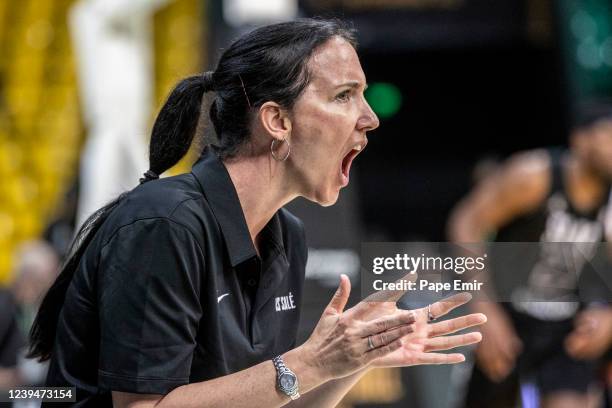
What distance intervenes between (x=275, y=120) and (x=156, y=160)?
0.29 metres

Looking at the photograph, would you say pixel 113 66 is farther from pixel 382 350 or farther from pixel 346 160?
pixel 382 350

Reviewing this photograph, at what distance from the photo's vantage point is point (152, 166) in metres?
2.14

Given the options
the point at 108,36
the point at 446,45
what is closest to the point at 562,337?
the point at 108,36

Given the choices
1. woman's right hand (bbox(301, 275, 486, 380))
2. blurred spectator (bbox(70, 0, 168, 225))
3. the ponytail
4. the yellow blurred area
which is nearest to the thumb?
woman's right hand (bbox(301, 275, 486, 380))

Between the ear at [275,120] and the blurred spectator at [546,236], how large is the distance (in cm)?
198

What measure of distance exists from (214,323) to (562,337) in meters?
2.49

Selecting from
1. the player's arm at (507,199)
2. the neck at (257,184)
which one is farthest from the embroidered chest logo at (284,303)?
the player's arm at (507,199)

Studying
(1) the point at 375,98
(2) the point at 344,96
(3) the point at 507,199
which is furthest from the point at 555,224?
(2) the point at 344,96

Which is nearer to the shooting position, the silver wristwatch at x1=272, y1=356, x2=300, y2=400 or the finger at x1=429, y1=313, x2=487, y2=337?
the silver wristwatch at x1=272, y1=356, x2=300, y2=400

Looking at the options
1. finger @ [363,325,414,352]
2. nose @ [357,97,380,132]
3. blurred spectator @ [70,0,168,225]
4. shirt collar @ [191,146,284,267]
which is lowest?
finger @ [363,325,414,352]

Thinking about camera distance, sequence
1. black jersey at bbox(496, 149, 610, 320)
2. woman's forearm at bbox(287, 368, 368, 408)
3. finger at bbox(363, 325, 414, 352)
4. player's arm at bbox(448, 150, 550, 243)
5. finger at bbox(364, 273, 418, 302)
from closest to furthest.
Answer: finger at bbox(363, 325, 414, 352)
finger at bbox(364, 273, 418, 302)
woman's forearm at bbox(287, 368, 368, 408)
black jersey at bbox(496, 149, 610, 320)
player's arm at bbox(448, 150, 550, 243)

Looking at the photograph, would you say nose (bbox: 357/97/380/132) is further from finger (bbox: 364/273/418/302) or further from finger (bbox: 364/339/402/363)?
finger (bbox: 364/339/402/363)

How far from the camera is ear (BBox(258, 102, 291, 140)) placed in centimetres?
202

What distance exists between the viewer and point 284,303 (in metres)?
2.19
